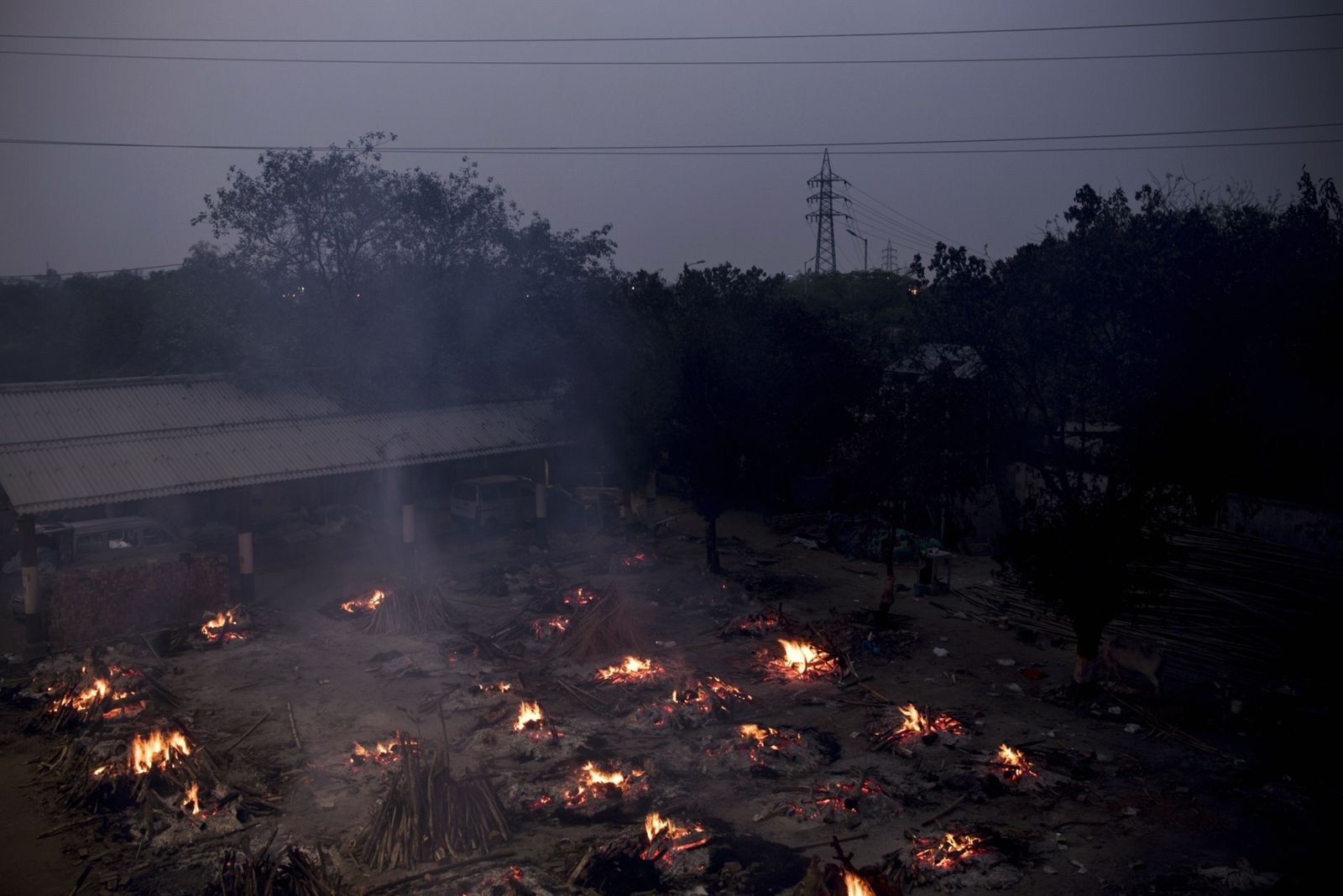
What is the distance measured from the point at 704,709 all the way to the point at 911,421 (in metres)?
6.95

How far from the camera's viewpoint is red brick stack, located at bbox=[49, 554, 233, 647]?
15.9 m

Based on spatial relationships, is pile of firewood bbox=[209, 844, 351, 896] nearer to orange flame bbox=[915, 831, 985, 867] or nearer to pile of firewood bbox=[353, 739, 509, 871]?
pile of firewood bbox=[353, 739, 509, 871]

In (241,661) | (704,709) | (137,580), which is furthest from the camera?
(137,580)

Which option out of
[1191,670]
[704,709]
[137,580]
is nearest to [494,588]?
[137,580]

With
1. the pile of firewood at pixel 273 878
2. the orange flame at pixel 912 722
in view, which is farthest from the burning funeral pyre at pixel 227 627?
the orange flame at pixel 912 722

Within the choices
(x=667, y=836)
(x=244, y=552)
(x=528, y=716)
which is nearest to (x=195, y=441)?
(x=244, y=552)

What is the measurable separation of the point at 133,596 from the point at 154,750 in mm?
7222

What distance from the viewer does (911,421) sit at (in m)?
15.8

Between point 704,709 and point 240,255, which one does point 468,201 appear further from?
point 704,709

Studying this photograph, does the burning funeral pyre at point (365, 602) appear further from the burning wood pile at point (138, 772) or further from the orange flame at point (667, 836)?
the orange flame at point (667, 836)

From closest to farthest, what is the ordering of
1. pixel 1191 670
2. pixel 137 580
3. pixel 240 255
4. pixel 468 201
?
1. pixel 1191 670
2. pixel 137 580
3. pixel 240 255
4. pixel 468 201

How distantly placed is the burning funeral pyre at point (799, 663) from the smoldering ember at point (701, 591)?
4.6 inches

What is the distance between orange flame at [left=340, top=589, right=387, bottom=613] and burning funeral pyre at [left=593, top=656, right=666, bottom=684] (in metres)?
6.08

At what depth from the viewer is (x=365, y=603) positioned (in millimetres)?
18422
